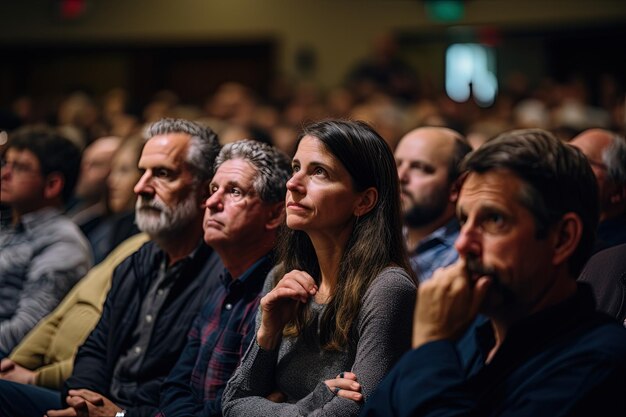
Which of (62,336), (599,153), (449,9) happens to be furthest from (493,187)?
(449,9)

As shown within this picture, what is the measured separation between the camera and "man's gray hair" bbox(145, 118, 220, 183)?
3205 millimetres

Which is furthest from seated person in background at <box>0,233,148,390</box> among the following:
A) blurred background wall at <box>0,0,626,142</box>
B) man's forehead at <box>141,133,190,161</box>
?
blurred background wall at <box>0,0,626,142</box>

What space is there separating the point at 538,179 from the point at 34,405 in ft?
6.62

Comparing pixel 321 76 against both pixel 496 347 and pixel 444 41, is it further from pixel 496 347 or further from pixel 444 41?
pixel 496 347

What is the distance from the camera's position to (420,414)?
1.88 m

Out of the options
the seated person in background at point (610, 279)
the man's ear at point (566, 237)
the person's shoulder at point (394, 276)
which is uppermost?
the man's ear at point (566, 237)

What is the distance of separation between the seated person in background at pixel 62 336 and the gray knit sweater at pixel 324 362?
1.26m

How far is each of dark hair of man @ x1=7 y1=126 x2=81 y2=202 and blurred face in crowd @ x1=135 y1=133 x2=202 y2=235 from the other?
44.9 inches

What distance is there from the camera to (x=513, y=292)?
1906 millimetres

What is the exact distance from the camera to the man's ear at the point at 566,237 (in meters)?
1.91

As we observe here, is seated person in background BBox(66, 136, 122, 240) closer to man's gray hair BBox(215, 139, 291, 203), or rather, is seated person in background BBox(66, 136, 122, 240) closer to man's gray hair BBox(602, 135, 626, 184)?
man's gray hair BBox(215, 139, 291, 203)

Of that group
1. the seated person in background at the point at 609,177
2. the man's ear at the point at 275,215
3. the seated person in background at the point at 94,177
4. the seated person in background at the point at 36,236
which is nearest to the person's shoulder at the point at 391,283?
the man's ear at the point at 275,215

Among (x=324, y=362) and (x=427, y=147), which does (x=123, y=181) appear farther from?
(x=324, y=362)

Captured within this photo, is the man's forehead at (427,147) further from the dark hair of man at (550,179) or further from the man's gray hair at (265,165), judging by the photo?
the dark hair of man at (550,179)
